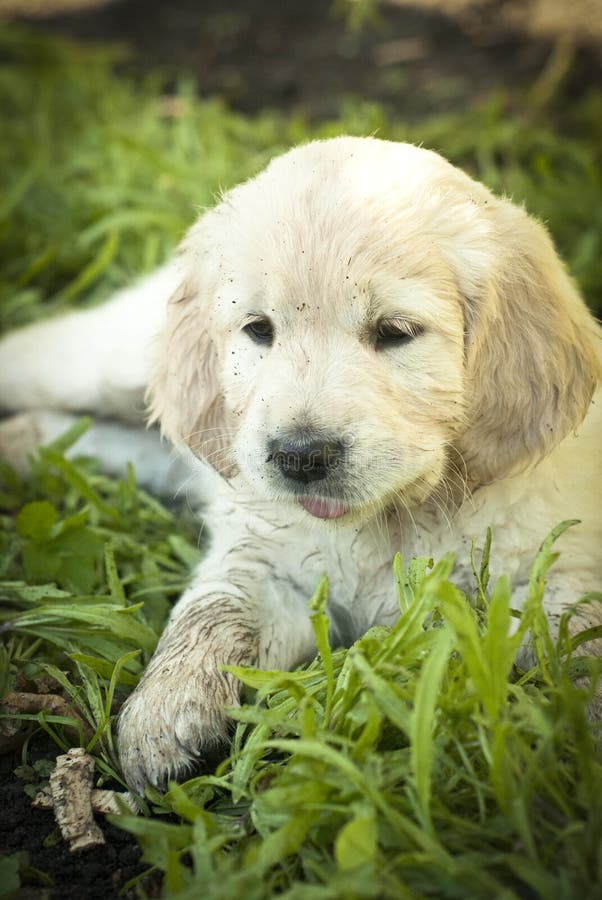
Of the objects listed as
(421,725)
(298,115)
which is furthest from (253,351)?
(298,115)

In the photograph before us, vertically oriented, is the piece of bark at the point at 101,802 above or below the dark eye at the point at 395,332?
below

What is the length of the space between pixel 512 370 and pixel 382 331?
14.9 inches

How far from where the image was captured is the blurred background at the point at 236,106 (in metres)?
5.01

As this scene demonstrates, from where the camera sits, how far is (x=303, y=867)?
2.04 m

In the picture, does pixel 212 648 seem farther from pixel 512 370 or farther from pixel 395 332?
pixel 512 370

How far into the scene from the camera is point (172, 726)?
96.5 inches

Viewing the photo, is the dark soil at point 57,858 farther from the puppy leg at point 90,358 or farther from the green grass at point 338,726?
the puppy leg at point 90,358

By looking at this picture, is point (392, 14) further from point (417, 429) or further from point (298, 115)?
point (417, 429)

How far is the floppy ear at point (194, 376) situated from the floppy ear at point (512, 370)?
71 cm

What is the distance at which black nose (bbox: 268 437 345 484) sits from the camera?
2301 millimetres

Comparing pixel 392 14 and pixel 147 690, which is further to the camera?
pixel 392 14

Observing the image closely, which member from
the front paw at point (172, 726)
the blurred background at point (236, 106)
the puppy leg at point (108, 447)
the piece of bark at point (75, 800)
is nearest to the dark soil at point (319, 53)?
the blurred background at point (236, 106)

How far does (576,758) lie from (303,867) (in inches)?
24.0

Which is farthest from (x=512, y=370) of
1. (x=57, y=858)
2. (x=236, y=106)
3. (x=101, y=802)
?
(x=236, y=106)
